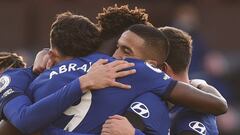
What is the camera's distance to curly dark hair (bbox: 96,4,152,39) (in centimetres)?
451

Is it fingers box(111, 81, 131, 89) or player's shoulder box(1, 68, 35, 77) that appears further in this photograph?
player's shoulder box(1, 68, 35, 77)

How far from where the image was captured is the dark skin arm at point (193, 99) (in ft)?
13.8

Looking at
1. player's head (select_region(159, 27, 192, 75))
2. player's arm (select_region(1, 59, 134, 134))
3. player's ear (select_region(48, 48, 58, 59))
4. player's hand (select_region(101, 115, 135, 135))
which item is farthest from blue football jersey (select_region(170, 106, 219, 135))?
player's ear (select_region(48, 48, 58, 59))

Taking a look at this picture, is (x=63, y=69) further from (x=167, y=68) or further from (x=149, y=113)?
(x=167, y=68)

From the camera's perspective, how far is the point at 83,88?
414 centimetres

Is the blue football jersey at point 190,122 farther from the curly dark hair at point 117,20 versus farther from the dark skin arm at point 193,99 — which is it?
the curly dark hair at point 117,20

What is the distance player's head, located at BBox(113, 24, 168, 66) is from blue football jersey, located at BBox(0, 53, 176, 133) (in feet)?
0.23

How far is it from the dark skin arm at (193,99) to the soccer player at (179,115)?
148 mm

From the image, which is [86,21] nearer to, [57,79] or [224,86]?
[57,79]

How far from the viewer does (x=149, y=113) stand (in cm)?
416

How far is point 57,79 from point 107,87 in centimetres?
25

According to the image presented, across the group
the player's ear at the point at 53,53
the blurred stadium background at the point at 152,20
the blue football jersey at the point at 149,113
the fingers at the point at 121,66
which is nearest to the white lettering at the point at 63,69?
the player's ear at the point at 53,53

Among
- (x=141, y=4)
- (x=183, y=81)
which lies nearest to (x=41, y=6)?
(x=141, y=4)

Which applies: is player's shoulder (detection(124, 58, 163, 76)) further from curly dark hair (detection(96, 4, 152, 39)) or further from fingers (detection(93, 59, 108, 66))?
curly dark hair (detection(96, 4, 152, 39))
